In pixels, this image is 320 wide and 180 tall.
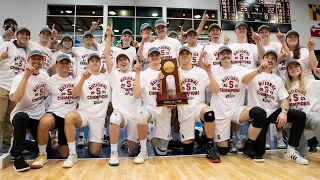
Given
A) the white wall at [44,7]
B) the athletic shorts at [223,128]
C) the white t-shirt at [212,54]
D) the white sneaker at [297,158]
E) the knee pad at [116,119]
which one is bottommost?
the white sneaker at [297,158]

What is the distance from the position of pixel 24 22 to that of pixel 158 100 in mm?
9043

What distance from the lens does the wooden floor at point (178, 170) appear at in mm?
2561

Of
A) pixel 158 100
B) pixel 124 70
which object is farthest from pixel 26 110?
pixel 158 100

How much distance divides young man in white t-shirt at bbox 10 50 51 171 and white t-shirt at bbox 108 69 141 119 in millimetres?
1047

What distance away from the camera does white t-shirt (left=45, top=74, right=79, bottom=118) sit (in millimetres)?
3404

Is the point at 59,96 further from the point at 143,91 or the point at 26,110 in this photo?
the point at 143,91

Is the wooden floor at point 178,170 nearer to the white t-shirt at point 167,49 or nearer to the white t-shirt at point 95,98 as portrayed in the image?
the white t-shirt at point 95,98

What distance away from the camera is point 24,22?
9.53m

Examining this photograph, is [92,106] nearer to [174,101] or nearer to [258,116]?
[174,101]

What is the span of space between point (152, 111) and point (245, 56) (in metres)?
2.10

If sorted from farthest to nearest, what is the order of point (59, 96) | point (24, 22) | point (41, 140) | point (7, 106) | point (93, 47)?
1. point (24, 22)
2. point (93, 47)
3. point (7, 106)
4. point (59, 96)
5. point (41, 140)

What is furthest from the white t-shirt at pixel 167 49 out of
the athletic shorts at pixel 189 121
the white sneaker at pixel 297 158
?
the white sneaker at pixel 297 158

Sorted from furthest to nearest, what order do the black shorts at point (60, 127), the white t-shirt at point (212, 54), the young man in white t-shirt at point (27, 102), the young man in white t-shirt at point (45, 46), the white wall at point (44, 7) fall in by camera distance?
the white wall at point (44, 7), the white t-shirt at point (212, 54), the young man in white t-shirt at point (45, 46), the black shorts at point (60, 127), the young man in white t-shirt at point (27, 102)

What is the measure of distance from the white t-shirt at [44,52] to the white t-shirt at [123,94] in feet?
4.54
